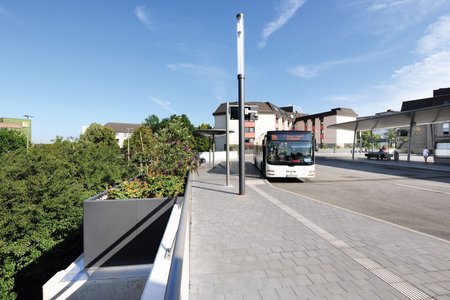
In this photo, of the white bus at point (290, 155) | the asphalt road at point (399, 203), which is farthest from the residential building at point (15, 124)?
the asphalt road at point (399, 203)

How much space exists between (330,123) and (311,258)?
66042 mm

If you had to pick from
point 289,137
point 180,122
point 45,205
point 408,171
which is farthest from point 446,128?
point 45,205

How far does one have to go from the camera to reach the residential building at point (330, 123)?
62.4 m

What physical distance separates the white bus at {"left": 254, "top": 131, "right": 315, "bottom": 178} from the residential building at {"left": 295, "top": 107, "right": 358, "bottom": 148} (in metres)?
51.6

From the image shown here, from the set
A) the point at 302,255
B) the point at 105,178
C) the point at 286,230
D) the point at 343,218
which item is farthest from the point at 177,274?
the point at 105,178

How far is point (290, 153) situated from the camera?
12453mm

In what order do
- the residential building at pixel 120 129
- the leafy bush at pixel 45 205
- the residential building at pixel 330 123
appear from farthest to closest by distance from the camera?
the residential building at pixel 120 129, the residential building at pixel 330 123, the leafy bush at pixel 45 205

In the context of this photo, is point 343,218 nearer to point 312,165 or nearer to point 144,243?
point 144,243

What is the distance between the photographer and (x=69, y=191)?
12.2 metres

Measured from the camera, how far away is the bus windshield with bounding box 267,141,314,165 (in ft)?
40.4

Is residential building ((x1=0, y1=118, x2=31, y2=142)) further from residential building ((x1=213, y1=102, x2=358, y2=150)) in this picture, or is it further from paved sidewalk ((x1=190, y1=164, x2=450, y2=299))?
paved sidewalk ((x1=190, y1=164, x2=450, y2=299))

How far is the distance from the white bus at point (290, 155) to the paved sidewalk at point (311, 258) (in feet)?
19.7

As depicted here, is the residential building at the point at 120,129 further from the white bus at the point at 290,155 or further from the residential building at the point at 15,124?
the white bus at the point at 290,155

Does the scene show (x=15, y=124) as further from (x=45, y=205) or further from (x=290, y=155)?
(x=290, y=155)
